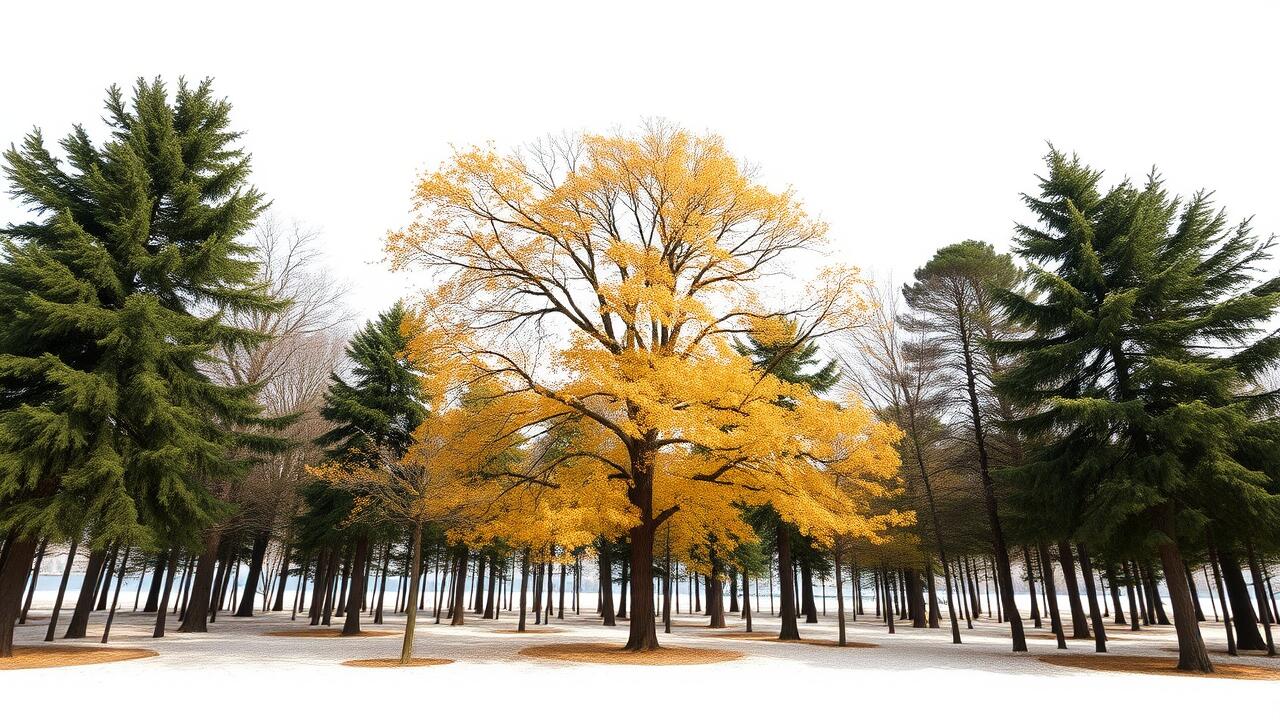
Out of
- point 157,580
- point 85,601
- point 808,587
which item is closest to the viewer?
point 85,601

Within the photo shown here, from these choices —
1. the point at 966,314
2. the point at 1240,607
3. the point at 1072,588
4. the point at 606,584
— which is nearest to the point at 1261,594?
the point at 1072,588

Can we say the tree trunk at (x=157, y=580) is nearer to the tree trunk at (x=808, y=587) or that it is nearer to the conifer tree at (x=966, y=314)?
the tree trunk at (x=808, y=587)

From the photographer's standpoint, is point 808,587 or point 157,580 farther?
point 157,580

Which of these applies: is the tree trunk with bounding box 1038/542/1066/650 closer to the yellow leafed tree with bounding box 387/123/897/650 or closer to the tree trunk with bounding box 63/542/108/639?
the yellow leafed tree with bounding box 387/123/897/650

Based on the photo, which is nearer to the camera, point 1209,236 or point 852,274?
point 852,274

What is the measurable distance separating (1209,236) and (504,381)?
61.2 feet

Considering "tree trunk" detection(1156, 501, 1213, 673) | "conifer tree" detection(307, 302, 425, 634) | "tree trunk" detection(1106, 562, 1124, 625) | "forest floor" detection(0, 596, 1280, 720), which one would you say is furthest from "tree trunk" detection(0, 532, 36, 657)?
"tree trunk" detection(1106, 562, 1124, 625)

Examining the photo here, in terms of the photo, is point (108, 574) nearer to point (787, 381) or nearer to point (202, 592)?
point (202, 592)

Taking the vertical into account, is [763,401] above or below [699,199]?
below

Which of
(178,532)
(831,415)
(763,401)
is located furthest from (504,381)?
(178,532)

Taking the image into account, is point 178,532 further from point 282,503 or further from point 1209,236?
point 1209,236

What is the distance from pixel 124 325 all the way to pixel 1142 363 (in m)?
25.2

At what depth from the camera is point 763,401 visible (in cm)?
1353

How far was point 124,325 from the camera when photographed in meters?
14.2
